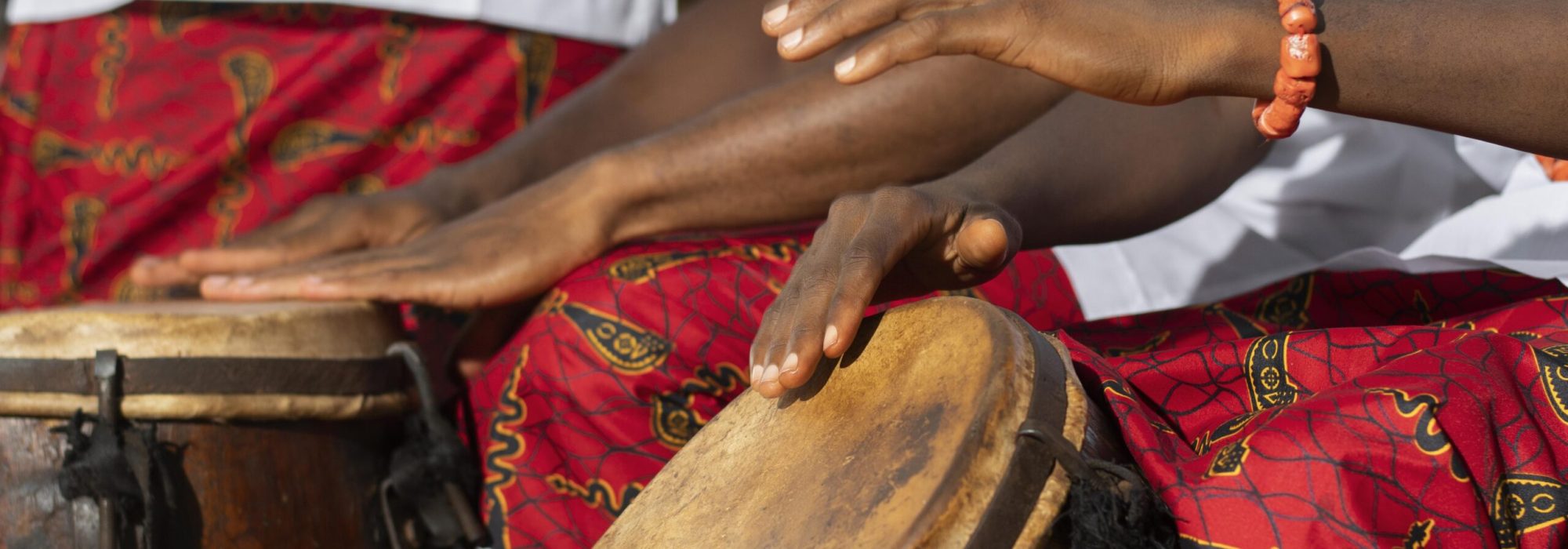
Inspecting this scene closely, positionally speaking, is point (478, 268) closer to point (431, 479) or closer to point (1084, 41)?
point (431, 479)

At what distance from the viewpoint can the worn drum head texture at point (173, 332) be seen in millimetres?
1112

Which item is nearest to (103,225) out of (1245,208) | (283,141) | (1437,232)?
(283,141)

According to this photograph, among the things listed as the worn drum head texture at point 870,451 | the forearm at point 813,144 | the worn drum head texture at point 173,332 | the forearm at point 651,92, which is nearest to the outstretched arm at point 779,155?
the forearm at point 813,144

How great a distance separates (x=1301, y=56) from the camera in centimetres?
84

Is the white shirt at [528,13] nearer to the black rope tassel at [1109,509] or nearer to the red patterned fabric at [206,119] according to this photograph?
the red patterned fabric at [206,119]

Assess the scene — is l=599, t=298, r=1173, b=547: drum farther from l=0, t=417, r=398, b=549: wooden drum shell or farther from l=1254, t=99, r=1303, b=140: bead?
l=0, t=417, r=398, b=549: wooden drum shell

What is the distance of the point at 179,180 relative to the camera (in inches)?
73.1

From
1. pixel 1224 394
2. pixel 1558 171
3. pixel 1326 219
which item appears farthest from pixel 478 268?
pixel 1558 171

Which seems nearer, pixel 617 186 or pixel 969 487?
pixel 969 487

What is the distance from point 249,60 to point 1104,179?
50.6 inches

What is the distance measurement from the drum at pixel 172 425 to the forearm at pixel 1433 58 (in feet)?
2.63

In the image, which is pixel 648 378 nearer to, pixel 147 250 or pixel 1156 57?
pixel 1156 57

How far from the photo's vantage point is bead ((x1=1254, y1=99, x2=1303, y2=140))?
0.86 meters

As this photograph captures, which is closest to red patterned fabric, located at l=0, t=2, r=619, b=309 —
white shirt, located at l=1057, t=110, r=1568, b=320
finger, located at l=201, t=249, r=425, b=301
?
finger, located at l=201, t=249, r=425, b=301
